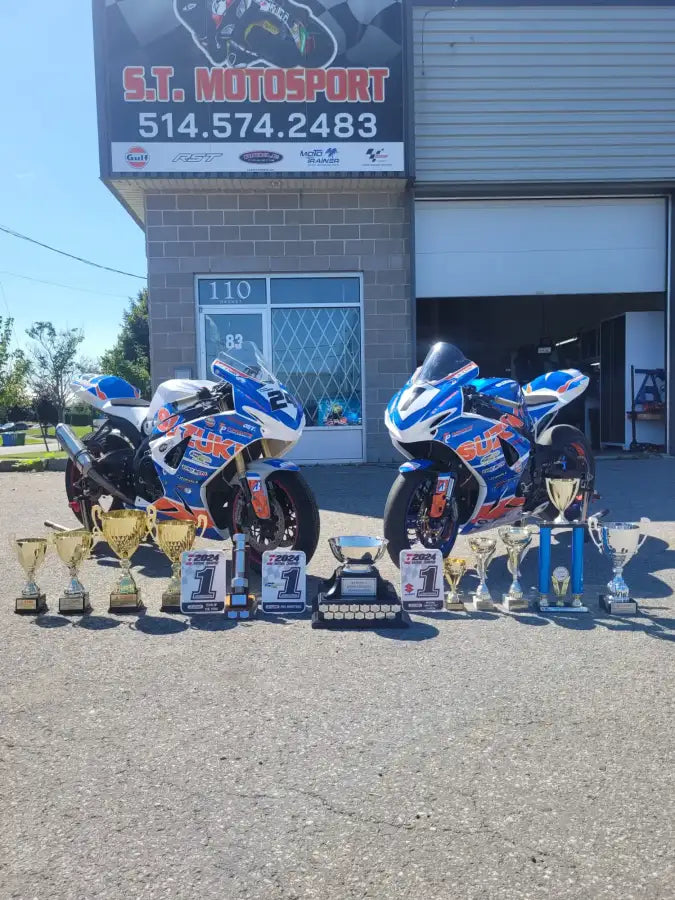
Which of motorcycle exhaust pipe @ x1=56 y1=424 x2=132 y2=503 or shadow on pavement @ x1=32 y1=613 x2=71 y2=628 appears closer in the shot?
shadow on pavement @ x1=32 y1=613 x2=71 y2=628

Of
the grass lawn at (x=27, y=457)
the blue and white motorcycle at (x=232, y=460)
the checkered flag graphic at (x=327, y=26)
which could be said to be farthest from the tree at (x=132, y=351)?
the blue and white motorcycle at (x=232, y=460)

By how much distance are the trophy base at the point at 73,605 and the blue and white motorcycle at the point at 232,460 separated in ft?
3.79

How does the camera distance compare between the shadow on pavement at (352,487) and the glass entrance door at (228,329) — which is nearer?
the shadow on pavement at (352,487)

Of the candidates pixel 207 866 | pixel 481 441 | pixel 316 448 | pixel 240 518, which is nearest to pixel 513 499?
pixel 481 441

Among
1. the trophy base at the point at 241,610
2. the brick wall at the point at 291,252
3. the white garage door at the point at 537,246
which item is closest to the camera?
the trophy base at the point at 241,610

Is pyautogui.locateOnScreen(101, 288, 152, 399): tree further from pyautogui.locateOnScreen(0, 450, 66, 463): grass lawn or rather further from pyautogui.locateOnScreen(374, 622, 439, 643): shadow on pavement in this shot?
pyautogui.locateOnScreen(374, 622, 439, 643): shadow on pavement

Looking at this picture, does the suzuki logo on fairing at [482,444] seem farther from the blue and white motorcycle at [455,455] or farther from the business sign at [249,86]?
the business sign at [249,86]

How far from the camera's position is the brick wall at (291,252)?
11.0m

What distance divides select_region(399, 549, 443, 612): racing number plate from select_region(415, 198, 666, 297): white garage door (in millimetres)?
8267

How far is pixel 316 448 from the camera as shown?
1152cm

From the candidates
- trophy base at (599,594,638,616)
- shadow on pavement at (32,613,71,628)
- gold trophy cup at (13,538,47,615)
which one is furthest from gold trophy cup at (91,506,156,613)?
trophy base at (599,594,638,616)

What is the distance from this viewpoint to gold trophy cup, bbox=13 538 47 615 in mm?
4113

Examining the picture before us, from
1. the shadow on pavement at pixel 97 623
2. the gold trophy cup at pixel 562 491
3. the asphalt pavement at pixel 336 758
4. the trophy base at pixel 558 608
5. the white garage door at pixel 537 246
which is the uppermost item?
the white garage door at pixel 537 246

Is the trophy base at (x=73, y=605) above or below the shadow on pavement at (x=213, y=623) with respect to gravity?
above
